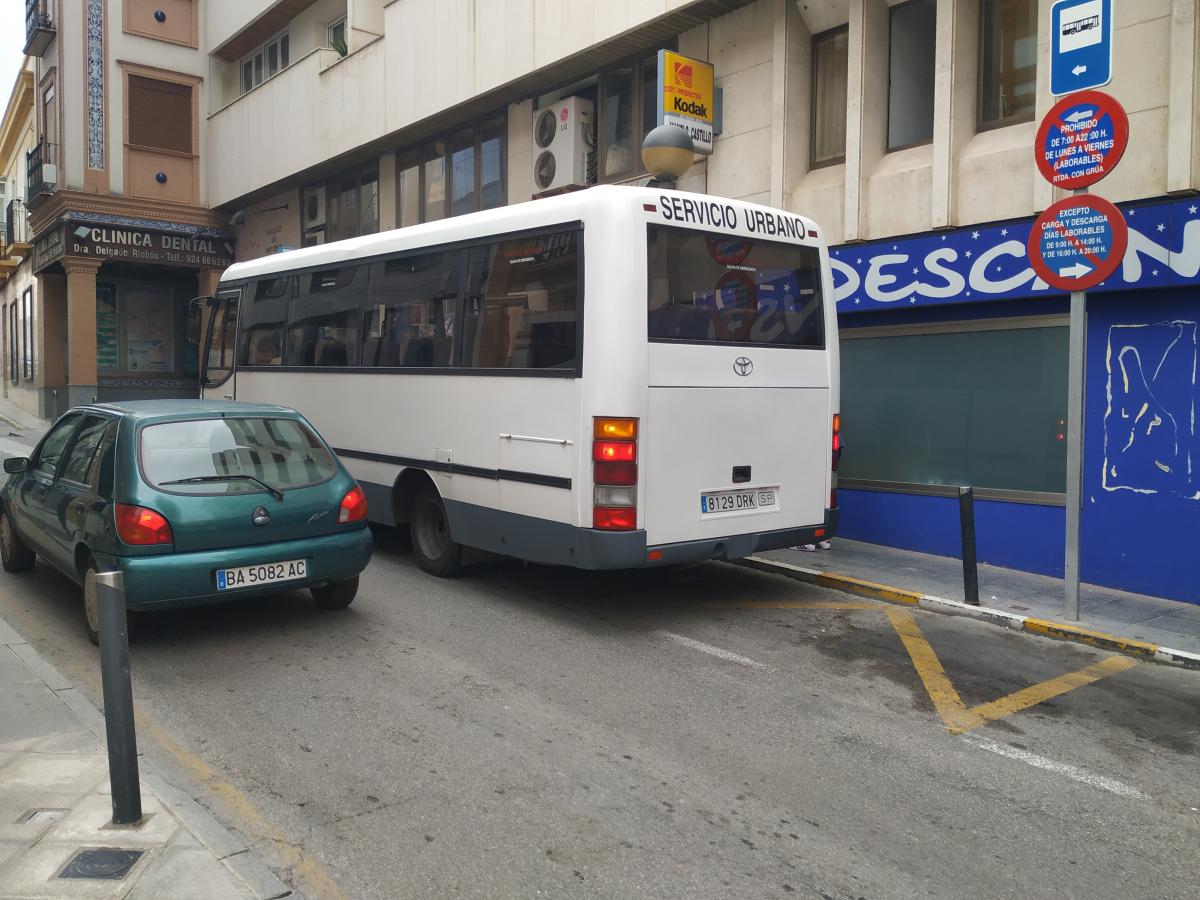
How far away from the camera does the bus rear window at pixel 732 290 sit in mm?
6969

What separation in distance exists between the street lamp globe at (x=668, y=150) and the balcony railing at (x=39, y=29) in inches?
A: 773

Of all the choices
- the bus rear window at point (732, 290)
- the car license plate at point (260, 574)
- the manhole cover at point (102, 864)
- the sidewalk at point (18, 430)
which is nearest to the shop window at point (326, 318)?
the car license plate at point (260, 574)

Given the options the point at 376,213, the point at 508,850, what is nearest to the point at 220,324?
the point at 376,213

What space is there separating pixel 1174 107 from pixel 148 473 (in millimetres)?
7849

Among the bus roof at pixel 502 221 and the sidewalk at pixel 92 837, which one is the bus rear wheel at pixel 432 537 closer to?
the bus roof at pixel 502 221

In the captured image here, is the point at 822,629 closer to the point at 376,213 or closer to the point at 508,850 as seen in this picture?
the point at 508,850

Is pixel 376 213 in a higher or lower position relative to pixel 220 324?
higher

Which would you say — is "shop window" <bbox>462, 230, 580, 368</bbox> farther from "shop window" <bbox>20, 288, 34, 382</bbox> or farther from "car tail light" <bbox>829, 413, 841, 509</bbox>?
"shop window" <bbox>20, 288, 34, 382</bbox>

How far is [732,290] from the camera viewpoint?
24.3 feet

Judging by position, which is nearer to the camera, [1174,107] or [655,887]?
[655,887]

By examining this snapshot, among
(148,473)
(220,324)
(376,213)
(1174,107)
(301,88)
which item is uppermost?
(301,88)

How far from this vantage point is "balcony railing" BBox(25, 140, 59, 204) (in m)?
23.8

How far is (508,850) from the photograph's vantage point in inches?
151

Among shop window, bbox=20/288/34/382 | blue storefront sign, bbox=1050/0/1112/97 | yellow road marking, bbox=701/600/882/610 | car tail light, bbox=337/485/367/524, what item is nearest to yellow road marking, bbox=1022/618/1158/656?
yellow road marking, bbox=701/600/882/610
